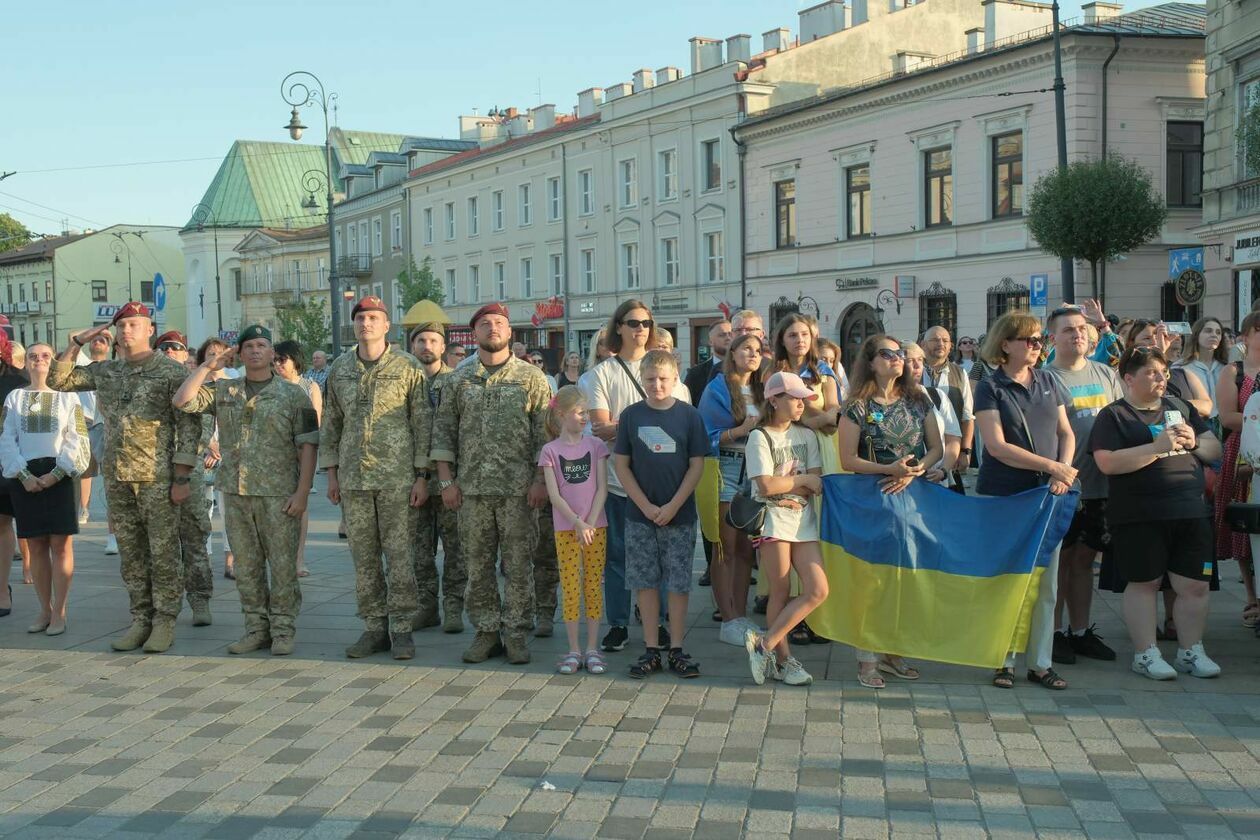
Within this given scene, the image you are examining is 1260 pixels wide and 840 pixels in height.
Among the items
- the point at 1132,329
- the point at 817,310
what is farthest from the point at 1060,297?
the point at 1132,329

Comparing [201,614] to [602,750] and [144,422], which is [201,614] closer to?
[144,422]

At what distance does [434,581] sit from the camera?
845 centimetres

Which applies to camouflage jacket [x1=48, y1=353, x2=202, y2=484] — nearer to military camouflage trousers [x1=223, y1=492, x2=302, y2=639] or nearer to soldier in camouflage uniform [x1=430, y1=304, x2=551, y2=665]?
military camouflage trousers [x1=223, y1=492, x2=302, y2=639]

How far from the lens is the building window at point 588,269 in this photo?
50094 millimetres

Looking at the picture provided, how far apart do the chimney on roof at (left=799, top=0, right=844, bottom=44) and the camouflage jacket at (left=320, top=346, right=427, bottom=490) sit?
3850 cm

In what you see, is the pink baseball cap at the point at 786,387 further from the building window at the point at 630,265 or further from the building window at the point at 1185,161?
the building window at the point at 630,265

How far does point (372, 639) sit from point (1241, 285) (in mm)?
20766

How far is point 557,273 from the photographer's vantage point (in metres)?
52.6

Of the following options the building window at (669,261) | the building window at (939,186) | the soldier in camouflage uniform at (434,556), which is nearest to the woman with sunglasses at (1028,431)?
the soldier in camouflage uniform at (434,556)

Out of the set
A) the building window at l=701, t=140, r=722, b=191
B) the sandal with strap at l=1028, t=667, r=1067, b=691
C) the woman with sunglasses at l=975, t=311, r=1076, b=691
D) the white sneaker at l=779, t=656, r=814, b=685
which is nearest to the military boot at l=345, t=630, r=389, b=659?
the white sneaker at l=779, t=656, r=814, b=685

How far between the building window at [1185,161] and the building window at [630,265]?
69.5 ft

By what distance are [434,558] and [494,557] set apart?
101 centimetres

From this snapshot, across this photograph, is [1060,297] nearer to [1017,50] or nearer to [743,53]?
[1017,50]

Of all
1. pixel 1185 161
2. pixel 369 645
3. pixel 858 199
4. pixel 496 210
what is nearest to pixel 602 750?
pixel 369 645
